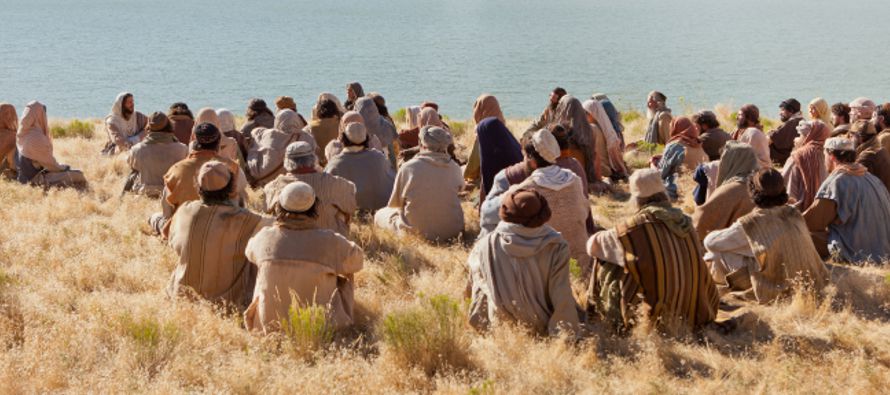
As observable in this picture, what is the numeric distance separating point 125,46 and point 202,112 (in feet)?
150

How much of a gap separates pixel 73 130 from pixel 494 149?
886 cm

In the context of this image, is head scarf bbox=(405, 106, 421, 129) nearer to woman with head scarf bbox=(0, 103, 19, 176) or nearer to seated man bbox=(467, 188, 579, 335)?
woman with head scarf bbox=(0, 103, 19, 176)

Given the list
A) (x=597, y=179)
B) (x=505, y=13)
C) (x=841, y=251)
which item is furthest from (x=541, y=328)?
(x=505, y=13)

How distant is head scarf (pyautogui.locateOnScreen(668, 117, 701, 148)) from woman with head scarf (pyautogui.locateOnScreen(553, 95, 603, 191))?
0.89 meters

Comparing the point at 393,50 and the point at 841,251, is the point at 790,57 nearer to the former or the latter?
the point at 393,50

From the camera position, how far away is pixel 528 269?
536cm

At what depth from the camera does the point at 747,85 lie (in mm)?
35312

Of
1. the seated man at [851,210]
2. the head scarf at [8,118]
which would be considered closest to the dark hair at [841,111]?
the seated man at [851,210]

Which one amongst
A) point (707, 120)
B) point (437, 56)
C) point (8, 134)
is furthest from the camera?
point (437, 56)

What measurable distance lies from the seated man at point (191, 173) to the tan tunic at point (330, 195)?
39 centimetres

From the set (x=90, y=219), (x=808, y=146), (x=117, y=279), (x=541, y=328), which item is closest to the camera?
(x=541, y=328)

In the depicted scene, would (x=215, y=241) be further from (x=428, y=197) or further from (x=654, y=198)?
(x=654, y=198)

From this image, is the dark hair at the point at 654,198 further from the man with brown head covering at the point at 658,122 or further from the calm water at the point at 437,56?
the calm water at the point at 437,56

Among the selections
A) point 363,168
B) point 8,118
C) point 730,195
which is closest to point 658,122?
point 363,168
